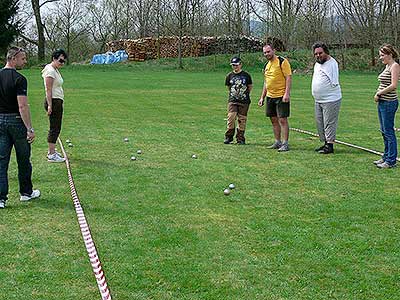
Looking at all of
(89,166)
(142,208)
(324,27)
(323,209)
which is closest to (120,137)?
(89,166)

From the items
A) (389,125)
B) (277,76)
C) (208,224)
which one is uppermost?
(277,76)

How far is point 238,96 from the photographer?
1136cm

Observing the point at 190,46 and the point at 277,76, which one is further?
the point at 190,46

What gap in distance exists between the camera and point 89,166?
922 centimetres

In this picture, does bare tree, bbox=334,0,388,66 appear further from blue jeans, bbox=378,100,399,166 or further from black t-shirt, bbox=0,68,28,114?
black t-shirt, bbox=0,68,28,114

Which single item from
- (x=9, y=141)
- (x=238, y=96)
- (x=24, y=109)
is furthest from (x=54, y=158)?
(x=238, y=96)

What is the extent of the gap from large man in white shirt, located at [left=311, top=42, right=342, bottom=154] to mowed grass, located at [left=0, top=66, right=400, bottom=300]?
20.1 inches

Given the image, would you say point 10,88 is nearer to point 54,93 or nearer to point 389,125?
point 54,93

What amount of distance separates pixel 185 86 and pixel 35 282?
80.5 feet

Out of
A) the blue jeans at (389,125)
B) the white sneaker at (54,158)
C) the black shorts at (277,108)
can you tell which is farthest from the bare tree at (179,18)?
the blue jeans at (389,125)

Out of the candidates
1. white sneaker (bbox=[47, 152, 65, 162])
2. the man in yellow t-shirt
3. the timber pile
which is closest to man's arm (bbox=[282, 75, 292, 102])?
the man in yellow t-shirt

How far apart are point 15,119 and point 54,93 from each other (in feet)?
8.46

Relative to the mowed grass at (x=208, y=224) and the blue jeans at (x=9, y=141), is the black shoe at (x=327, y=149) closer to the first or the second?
the mowed grass at (x=208, y=224)

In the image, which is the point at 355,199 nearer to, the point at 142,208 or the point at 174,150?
the point at 142,208
